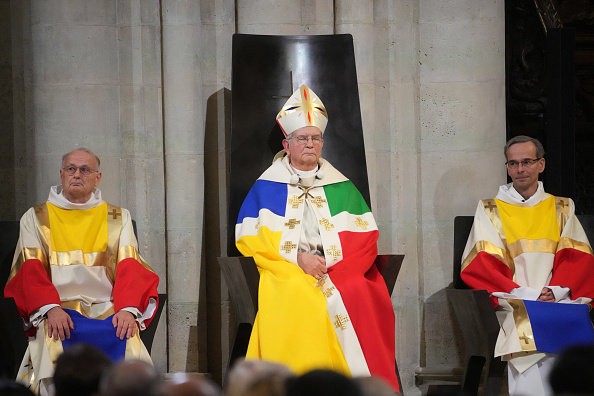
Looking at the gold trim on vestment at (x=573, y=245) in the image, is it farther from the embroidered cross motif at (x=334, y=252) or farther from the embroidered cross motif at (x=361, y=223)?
the embroidered cross motif at (x=334, y=252)

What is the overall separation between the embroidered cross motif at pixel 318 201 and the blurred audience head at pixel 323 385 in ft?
10.6

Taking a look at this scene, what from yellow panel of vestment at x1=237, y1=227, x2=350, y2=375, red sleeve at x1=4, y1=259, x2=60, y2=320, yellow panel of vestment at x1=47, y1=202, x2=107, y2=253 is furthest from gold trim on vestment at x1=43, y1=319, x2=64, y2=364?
yellow panel of vestment at x1=237, y1=227, x2=350, y2=375

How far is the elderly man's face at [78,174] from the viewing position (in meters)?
4.71

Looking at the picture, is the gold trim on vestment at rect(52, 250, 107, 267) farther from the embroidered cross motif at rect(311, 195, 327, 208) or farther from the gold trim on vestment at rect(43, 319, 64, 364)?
the embroidered cross motif at rect(311, 195, 327, 208)

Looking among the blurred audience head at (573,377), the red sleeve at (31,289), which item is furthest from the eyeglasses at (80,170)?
the blurred audience head at (573,377)

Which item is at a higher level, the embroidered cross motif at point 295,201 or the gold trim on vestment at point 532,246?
Result: the embroidered cross motif at point 295,201

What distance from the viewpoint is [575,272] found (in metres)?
4.65

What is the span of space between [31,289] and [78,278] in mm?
338

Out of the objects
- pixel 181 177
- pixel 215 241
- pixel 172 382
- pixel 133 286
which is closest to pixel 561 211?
pixel 215 241

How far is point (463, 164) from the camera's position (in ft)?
18.4

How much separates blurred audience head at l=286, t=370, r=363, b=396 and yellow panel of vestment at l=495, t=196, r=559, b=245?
342 centimetres

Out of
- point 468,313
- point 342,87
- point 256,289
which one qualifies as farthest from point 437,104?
point 256,289

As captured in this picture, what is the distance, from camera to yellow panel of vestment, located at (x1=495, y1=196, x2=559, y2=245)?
4914 mm

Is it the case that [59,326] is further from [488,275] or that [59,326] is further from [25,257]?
[488,275]
